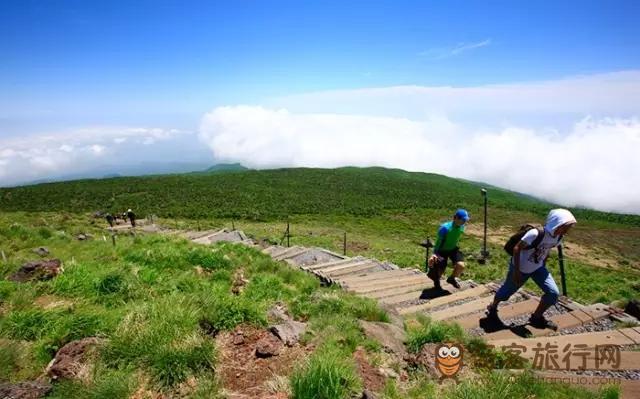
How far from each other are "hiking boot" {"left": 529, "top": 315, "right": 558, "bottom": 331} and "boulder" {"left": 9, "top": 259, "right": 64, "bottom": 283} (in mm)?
9366

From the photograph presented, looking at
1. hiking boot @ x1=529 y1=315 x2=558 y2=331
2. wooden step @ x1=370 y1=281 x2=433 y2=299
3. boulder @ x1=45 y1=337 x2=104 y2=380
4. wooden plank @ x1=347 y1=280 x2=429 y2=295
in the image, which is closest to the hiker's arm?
hiking boot @ x1=529 y1=315 x2=558 y2=331

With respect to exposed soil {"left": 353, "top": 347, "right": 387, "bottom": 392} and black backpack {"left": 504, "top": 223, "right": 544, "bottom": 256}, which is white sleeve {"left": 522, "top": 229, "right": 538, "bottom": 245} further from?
exposed soil {"left": 353, "top": 347, "right": 387, "bottom": 392}

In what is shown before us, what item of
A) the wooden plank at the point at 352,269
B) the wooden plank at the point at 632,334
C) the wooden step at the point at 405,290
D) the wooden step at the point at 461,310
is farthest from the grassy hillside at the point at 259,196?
the wooden plank at the point at 632,334

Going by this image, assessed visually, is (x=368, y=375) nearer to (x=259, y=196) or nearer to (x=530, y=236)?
(x=530, y=236)

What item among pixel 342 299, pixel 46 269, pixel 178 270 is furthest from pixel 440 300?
pixel 46 269

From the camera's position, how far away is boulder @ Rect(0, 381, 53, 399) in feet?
12.8

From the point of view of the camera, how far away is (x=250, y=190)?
226 feet

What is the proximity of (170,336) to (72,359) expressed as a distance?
1.14 m

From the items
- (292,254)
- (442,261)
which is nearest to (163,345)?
(442,261)

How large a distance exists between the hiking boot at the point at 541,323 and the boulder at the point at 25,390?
706 centimetres

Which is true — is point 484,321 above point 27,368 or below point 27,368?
below

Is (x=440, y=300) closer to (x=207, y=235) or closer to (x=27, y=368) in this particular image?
(x=27, y=368)

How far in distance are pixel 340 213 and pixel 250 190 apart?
73.0ft

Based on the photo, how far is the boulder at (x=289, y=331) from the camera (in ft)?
16.5
